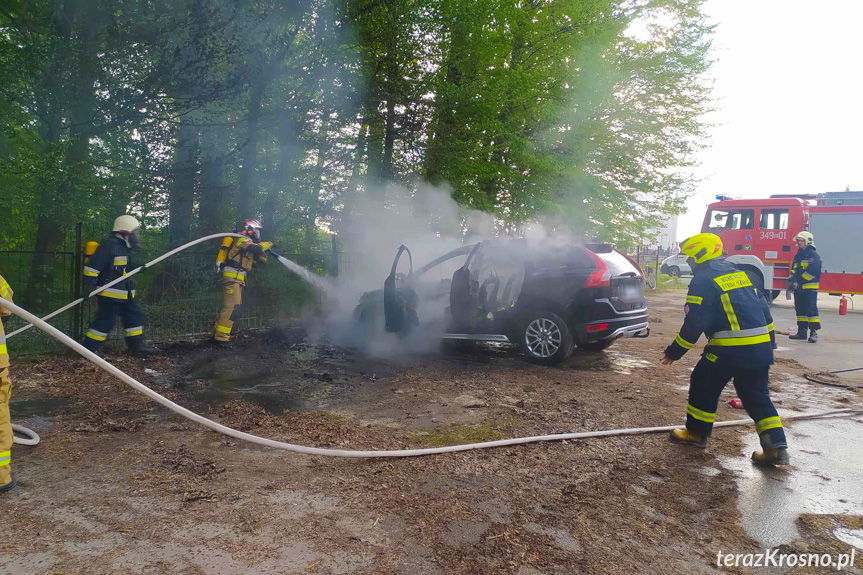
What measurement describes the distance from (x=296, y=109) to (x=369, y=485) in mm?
7055

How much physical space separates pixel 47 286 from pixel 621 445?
871cm

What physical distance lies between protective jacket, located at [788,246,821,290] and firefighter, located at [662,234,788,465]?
7161mm

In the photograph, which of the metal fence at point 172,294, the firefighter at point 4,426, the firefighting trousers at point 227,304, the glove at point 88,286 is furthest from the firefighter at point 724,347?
the metal fence at point 172,294

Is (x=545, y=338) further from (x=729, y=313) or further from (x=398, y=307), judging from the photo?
(x=729, y=313)

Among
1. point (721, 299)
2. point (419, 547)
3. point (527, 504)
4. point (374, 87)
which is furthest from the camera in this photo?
point (374, 87)

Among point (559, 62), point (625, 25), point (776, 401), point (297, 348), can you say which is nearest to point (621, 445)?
point (776, 401)

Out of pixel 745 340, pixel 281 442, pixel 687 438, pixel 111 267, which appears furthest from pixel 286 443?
pixel 111 267

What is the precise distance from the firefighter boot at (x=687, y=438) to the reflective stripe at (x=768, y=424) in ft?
1.36

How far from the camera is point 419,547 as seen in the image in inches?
104

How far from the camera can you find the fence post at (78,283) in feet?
24.3

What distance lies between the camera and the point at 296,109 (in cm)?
877

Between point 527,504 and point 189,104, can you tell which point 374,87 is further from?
point 527,504

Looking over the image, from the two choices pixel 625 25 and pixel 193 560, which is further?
pixel 625 25

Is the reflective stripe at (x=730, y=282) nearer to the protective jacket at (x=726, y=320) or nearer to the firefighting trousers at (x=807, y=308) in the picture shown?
the protective jacket at (x=726, y=320)
